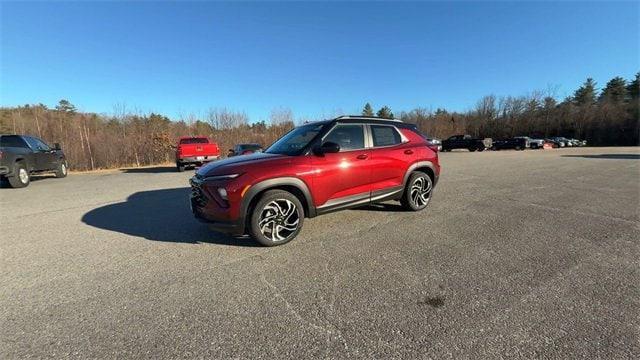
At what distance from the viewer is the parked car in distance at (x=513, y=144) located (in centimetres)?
4051

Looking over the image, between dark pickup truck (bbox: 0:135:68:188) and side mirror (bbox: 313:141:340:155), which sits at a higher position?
dark pickup truck (bbox: 0:135:68:188)

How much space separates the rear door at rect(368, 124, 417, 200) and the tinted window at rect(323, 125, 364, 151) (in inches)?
10.6

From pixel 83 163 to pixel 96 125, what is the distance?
3135 millimetres

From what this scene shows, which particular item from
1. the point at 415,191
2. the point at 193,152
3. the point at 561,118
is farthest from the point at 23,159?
the point at 561,118

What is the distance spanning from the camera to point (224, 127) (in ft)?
108

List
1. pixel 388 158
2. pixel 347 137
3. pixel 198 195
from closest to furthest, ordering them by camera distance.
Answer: pixel 198 195 → pixel 347 137 → pixel 388 158

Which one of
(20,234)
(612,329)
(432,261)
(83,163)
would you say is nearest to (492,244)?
(432,261)

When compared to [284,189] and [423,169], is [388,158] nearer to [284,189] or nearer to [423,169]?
[423,169]

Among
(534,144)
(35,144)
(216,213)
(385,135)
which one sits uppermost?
(35,144)

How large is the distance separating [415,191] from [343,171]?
6.68 ft

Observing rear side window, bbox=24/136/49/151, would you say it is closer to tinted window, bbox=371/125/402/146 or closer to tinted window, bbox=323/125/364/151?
tinted window, bbox=323/125/364/151

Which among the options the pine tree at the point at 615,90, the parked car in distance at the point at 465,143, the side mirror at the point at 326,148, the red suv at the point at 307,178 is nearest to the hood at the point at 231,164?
the red suv at the point at 307,178

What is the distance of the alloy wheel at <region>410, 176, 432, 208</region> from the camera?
6.62 metres

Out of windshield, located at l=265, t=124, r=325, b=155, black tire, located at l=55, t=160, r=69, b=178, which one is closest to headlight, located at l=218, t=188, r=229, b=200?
windshield, located at l=265, t=124, r=325, b=155
